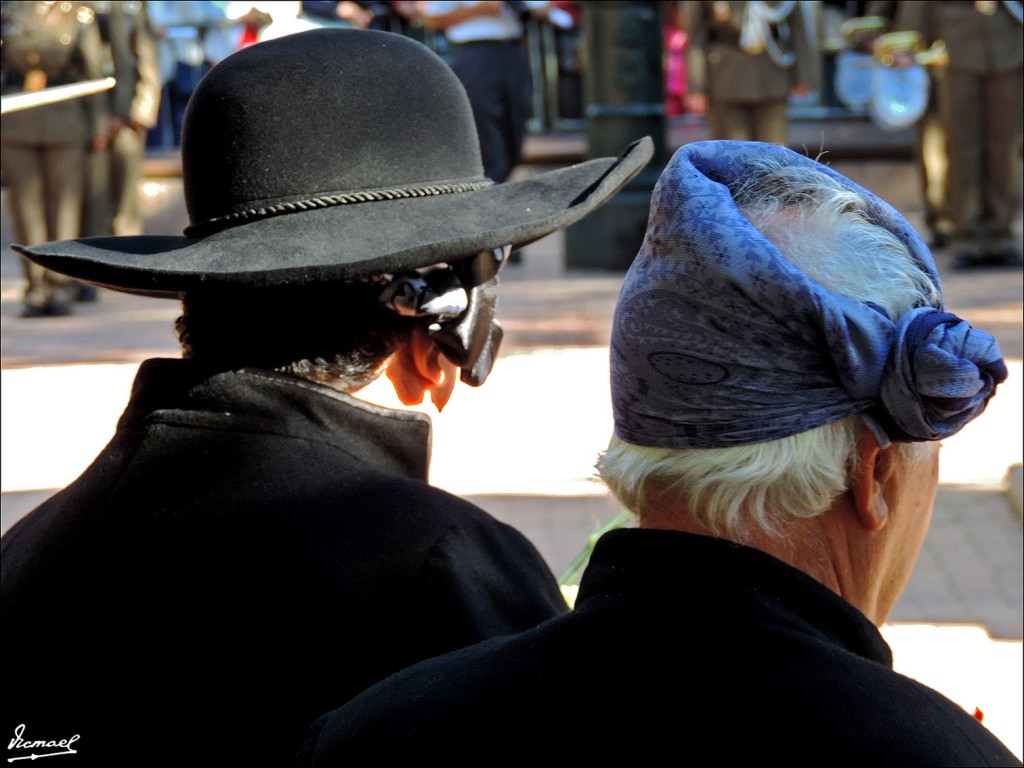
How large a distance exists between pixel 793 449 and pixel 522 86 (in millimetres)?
8627

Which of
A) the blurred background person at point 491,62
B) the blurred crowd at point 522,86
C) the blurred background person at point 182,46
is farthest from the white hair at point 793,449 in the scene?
the blurred background person at point 182,46

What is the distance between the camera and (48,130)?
9.38 meters

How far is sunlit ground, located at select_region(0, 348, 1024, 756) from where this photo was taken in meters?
5.46

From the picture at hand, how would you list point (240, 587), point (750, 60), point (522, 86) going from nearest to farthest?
1. point (240, 587)
2. point (522, 86)
3. point (750, 60)

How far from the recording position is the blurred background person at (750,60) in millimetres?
10312

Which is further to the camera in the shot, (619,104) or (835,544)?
(619,104)

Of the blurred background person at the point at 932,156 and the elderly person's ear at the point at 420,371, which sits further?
the blurred background person at the point at 932,156

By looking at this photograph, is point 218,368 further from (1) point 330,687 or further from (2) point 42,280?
(2) point 42,280

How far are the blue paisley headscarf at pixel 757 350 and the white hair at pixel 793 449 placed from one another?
0.06 ft

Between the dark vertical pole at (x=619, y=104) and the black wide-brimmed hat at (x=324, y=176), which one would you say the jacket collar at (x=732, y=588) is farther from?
the dark vertical pole at (x=619, y=104)

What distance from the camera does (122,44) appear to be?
9734 mm

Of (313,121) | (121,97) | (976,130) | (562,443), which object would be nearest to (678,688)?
(313,121)

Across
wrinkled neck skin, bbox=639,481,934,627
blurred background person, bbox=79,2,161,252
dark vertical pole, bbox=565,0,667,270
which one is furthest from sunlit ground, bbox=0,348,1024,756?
wrinkled neck skin, bbox=639,481,934,627
